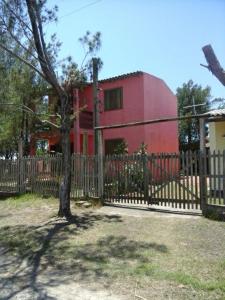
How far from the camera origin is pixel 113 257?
7734 mm

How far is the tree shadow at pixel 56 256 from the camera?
658cm

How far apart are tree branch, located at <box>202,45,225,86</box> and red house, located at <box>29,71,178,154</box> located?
711 inches

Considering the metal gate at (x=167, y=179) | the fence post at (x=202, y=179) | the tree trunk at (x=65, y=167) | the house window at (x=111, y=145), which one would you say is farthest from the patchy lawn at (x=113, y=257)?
the house window at (x=111, y=145)

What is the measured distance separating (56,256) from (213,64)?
17.5 ft

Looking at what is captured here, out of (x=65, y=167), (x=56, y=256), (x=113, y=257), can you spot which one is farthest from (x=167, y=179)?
(x=56, y=256)

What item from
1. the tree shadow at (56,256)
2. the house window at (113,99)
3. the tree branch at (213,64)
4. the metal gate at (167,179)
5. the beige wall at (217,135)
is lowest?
the tree shadow at (56,256)

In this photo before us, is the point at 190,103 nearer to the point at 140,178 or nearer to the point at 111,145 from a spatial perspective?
the point at 111,145

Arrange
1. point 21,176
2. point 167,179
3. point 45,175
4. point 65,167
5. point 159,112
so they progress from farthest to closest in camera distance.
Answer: point 159,112, point 21,176, point 45,175, point 167,179, point 65,167

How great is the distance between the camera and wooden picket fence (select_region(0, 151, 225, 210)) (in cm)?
1106

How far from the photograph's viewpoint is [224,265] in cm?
695

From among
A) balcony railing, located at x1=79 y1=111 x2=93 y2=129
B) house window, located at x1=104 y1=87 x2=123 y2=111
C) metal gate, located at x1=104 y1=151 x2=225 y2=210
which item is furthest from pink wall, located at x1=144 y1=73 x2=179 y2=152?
metal gate, located at x1=104 y1=151 x2=225 y2=210

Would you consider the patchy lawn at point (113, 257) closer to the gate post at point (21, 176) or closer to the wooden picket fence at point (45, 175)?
the wooden picket fence at point (45, 175)

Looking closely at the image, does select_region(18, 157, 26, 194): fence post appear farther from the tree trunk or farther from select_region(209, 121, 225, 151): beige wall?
select_region(209, 121, 225, 151): beige wall

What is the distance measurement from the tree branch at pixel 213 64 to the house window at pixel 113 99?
761 inches
